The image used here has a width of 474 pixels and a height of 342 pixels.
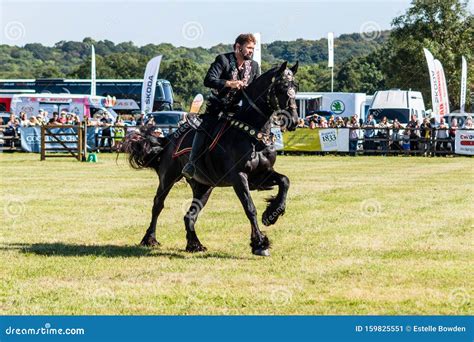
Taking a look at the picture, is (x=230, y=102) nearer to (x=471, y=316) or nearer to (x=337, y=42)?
(x=471, y=316)

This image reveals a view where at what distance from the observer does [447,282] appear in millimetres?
10117

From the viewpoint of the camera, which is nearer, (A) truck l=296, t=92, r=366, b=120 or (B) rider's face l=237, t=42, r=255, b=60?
(B) rider's face l=237, t=42, r=255, b=60

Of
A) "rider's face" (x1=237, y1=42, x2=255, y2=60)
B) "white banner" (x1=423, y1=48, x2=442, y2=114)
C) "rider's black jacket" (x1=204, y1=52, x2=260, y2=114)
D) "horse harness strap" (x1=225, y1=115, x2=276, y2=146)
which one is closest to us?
"horse harness strap" (x1=225, y1=115, x2=276, y2=146)

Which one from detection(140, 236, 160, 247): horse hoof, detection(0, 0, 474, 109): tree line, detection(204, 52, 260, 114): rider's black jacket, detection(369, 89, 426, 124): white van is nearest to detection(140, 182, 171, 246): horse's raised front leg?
detection(140, 236, 160, 247): horse hoof

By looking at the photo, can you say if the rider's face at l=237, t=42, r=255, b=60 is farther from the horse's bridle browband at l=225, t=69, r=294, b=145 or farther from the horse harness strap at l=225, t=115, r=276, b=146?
the horse harness strap at l=225, t=115, r=276, b=146

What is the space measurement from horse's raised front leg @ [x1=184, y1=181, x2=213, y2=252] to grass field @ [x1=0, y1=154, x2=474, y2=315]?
25cm

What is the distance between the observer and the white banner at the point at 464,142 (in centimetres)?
3946

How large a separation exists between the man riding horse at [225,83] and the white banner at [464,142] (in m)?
28.2

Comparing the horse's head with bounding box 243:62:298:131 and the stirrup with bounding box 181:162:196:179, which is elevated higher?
the horse's head with bounding box 243:62:298:131

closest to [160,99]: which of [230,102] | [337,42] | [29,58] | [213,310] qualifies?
[230,102]

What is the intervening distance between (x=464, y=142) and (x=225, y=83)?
29.2m

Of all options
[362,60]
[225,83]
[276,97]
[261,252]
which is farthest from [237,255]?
[362,60]

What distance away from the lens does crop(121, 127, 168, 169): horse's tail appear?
1390 centimetres
